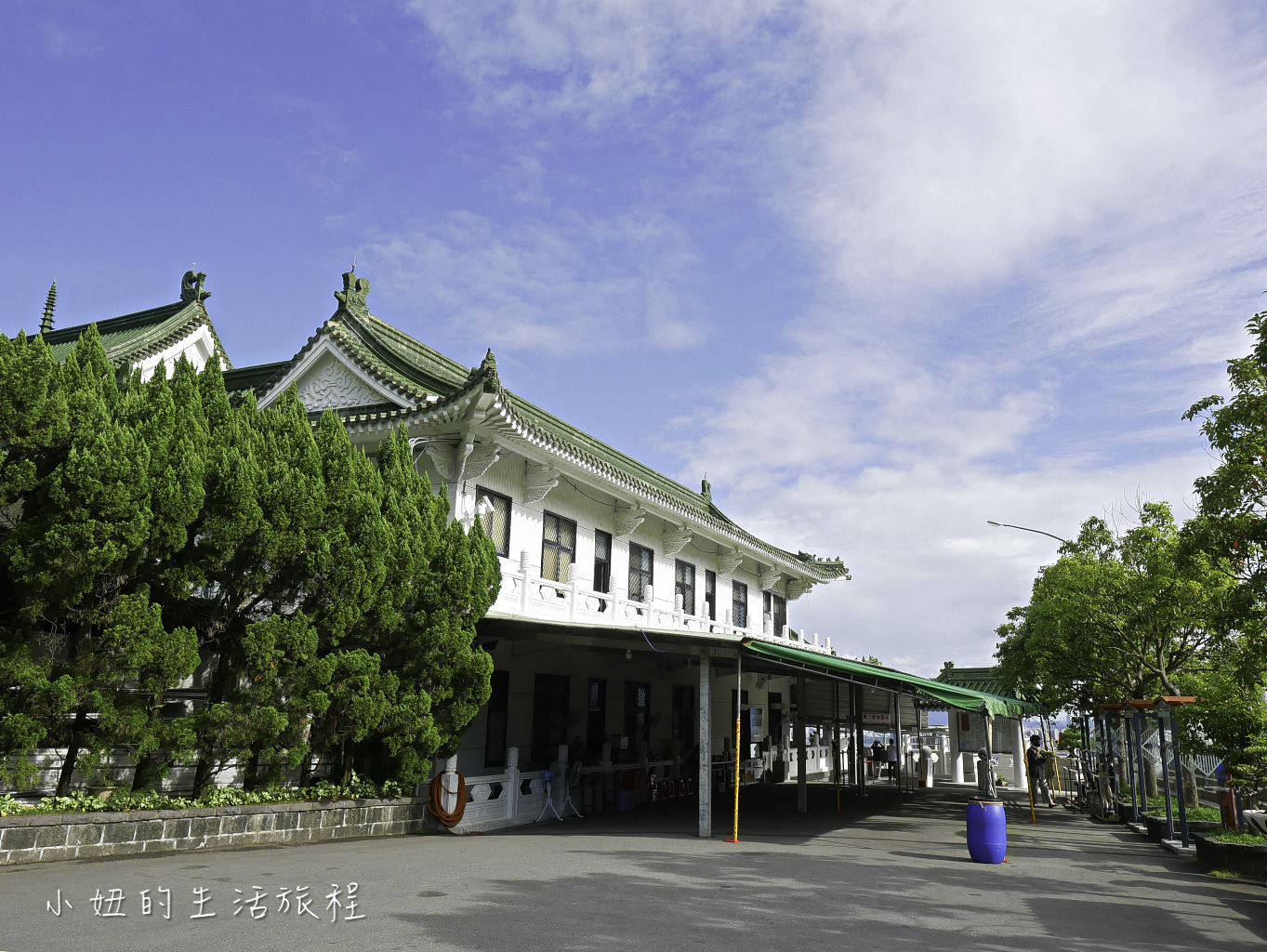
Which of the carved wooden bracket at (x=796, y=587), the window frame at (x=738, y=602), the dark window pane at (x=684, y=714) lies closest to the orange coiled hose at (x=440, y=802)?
the dark window pane at (x=684, y=714)

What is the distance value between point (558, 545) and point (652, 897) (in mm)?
10383

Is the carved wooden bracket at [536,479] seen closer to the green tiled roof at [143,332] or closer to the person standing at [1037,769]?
the green tiled roof at [143,332]

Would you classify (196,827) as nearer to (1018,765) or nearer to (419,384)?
(419,384)

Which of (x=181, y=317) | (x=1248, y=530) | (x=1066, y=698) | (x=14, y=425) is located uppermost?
(x=181, y=317)

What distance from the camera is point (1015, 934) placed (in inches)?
325

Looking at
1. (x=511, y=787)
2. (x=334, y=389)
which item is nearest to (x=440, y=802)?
(x=511, y=787)

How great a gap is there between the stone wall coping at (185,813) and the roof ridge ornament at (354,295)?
1071cm

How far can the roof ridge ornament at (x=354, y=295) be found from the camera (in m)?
20.3

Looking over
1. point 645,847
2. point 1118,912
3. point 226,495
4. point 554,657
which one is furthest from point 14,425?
point 1118,912

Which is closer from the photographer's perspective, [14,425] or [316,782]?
[14,425]

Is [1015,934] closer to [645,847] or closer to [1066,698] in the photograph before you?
[645,847]

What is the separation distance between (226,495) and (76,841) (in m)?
4.25

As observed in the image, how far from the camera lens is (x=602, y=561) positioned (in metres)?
21.0

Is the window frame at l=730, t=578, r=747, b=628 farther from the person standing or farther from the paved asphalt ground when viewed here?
the paved asphalt ground
